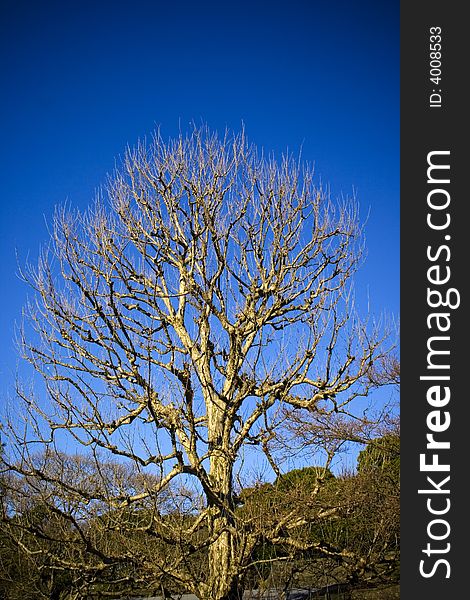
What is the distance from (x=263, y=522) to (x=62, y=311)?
10.3ft

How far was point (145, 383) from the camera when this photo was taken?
6051 millimetres

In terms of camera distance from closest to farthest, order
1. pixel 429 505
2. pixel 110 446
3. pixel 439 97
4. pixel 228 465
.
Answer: pixel 429 505, pixel 439 97, pixel 110 446, pixel 228 465

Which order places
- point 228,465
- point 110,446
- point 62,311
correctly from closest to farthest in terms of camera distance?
point 110,446
point 228,465
point 62,311

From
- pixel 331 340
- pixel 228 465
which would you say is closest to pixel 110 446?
pixel 228 465

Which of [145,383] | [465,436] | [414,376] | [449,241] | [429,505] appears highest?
[449,241]

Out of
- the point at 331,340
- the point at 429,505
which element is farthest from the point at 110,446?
the point at 429,505

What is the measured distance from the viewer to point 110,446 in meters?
5.97

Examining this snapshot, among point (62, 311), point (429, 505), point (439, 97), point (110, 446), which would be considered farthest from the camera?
point (62, 311)

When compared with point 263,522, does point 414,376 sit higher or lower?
higher

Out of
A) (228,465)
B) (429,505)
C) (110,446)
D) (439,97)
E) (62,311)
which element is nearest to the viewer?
(429,505)

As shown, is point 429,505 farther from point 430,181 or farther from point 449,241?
point 430,181

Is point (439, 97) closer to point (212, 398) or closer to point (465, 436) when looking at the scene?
point (465, 436)

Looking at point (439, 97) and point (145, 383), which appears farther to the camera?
point (145, 383)

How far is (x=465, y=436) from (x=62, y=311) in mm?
4608
